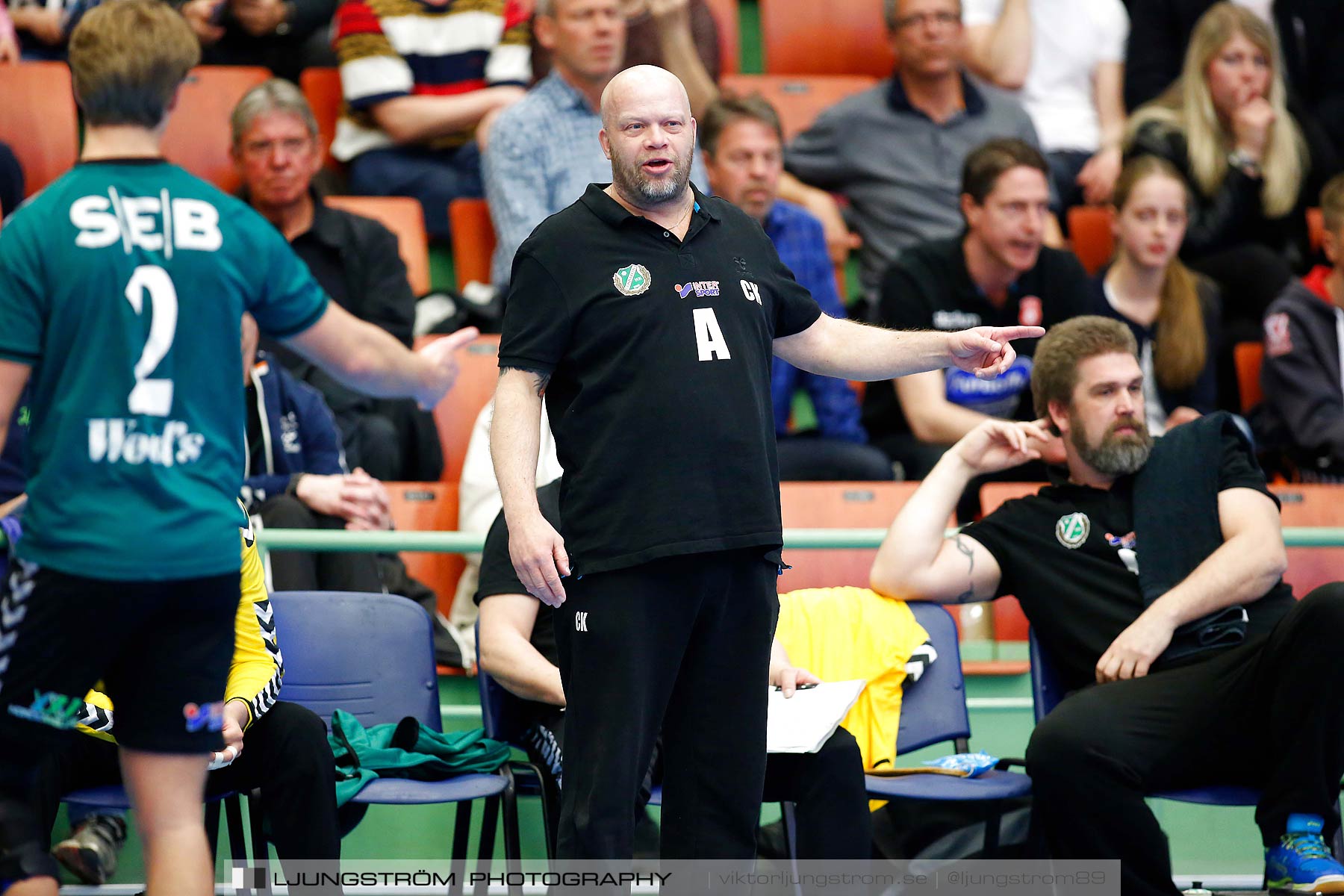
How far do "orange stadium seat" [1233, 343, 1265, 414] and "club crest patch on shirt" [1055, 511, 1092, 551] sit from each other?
1894mm

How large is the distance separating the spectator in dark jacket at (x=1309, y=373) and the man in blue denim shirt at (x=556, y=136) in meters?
1.99

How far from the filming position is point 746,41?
7.25m

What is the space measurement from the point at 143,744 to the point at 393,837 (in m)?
1.59

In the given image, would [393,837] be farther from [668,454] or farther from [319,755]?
[668,454]

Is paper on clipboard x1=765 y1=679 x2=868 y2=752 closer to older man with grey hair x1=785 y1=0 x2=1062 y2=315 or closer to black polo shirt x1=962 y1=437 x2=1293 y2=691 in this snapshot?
black polo shirt x1=962 y1=437 x2=1293 y2=691

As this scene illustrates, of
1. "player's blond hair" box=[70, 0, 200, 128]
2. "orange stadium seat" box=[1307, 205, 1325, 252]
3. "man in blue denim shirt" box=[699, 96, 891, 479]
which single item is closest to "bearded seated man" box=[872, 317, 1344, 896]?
"man in blue denim shirt" box=[699, 96, 891, 479]

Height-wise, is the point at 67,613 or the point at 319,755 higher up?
the point at 67,613

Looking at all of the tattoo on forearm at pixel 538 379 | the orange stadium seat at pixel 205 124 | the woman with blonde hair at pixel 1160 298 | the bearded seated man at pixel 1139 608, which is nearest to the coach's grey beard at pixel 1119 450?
the bearded seated man at pixel 1139 608

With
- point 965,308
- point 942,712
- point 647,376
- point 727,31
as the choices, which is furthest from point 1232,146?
point 647,376

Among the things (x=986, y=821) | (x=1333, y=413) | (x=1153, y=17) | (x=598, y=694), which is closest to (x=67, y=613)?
(x=598, y=694)

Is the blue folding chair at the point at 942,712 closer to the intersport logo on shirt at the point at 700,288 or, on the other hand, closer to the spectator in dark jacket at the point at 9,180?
the intersport logo on shirt at the point at 700,288

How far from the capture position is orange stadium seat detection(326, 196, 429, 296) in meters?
5.58

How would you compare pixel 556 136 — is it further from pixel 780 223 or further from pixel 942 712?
pixel 942 712

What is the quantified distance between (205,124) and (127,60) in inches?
142
